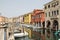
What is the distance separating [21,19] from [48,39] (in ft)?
139

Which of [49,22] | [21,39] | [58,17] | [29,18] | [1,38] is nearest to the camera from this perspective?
[1,38]

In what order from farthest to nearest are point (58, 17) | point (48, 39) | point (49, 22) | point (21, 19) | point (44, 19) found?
point (21, 19) → point (44, 19) → point (49, 22) → point (58, 17) → point (48, 39)

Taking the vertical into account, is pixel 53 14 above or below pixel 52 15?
above

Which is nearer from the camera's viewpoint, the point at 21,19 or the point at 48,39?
the point at 48,39

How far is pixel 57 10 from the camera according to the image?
2975 centimetres

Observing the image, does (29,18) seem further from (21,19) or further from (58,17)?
(58,17)

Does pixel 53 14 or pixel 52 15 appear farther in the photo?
pixel 52 15

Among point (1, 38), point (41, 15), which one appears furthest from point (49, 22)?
point (1, 38)

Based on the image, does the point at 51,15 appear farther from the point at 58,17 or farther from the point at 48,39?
the point at 48,39

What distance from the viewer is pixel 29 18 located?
50.2 metres

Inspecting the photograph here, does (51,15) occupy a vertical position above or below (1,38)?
above

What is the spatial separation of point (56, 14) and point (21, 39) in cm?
1151

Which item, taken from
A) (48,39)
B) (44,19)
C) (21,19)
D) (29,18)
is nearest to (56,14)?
(44,19)

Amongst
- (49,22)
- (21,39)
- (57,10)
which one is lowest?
(21,39)
